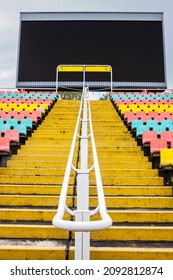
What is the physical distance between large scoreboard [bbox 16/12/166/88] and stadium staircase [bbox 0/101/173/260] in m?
10.9

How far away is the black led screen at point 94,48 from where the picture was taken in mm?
15914

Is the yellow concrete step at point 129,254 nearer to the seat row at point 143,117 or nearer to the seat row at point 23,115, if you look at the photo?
the seat row at point 143,117

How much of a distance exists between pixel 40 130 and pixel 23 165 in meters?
1.98

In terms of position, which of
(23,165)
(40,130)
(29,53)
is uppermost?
(29,53)

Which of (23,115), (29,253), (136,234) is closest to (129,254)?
(136,234)

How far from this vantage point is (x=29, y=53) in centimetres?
1631

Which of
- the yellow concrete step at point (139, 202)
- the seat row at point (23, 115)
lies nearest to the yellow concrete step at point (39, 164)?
the yellow concrete step at point (139, 202)

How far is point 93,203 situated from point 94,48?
46.4 ft

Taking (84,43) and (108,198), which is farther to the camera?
(84,43)
